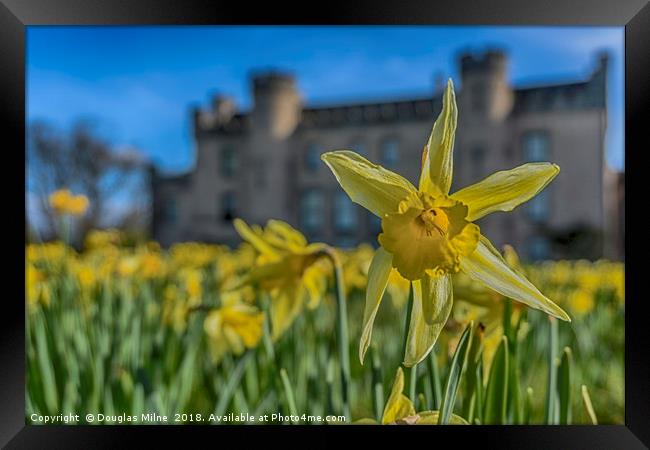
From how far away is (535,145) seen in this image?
539 inches

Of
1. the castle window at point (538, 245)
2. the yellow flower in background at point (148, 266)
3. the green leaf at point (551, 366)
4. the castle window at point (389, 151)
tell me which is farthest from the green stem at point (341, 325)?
the castle window at point (389, 151)

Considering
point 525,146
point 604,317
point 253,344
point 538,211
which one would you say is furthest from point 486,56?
point 253,344

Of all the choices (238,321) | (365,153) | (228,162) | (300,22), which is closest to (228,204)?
(228,162)

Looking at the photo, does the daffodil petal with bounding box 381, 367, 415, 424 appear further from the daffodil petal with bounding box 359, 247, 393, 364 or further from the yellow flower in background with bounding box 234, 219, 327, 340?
the yellow flower in background with bounding box 234, 219, 327, 340

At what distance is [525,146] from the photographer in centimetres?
1355

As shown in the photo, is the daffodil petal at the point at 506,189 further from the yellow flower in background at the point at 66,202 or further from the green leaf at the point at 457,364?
the yellow flower in background at the point at 66,202

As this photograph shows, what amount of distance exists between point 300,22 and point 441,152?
393 mm

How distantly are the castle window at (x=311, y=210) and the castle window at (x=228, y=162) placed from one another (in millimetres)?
2347

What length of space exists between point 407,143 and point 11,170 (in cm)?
1157

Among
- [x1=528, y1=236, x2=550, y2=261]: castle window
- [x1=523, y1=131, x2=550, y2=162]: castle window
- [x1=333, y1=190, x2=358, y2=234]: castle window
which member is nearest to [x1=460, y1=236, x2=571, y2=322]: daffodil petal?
[x1=528, y1=236, x2=550, y2=261]: castle window

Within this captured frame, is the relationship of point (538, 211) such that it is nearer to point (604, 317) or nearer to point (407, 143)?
point (407, 143)

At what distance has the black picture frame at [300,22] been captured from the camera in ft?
2.45

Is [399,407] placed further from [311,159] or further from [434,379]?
[311,159]

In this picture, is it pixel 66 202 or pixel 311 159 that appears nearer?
pixel 66 202
